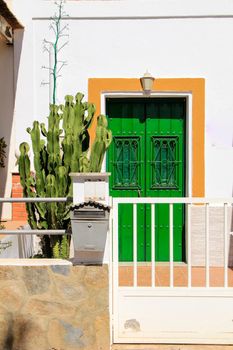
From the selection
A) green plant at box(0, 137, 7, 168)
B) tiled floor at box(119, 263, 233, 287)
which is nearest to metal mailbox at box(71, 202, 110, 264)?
tiled floor at box(119, 263, 233, 287)

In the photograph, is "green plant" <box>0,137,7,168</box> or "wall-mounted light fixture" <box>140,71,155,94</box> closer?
"wall-mounted light fixture" <box>140,71,155,94</box>

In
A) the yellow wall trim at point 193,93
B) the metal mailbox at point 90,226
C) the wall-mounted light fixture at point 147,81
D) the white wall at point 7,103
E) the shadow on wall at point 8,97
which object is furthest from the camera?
the white wall at point 7,103

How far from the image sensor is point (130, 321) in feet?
14.7

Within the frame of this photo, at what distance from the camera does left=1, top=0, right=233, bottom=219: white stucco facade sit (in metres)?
7.18

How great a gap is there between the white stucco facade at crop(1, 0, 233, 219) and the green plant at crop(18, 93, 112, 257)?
2018 millimetres

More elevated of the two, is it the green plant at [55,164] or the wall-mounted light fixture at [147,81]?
the wall-mounted light fixture at [147,81]

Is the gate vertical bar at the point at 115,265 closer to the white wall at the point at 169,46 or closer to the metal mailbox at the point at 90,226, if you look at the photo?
the metal mailbox at the point at 90,226

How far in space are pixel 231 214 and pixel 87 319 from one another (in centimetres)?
362

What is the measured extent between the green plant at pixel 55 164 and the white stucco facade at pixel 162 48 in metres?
2.02

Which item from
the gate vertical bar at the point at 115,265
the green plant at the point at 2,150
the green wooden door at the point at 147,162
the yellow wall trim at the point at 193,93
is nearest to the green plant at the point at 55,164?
the gate vertical bar at the point at 115,265

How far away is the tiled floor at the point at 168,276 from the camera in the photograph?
5932 millimetres

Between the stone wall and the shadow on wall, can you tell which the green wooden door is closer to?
the shadow on wall

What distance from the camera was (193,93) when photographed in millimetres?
7180

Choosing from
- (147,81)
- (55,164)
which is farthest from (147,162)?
(55,164)
